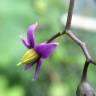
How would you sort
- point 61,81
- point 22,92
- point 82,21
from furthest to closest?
1. point 82,21
2. point 61,81
3. point 22,92

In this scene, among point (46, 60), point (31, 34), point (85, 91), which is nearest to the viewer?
point (85, 91)

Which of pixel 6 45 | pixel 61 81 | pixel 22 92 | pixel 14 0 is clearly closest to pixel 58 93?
pixel 61 81

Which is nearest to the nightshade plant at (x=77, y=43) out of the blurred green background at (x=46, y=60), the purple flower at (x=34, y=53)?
the purple flower at (x=34, y=53)

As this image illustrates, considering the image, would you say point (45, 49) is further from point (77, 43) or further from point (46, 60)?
point (46, 60)

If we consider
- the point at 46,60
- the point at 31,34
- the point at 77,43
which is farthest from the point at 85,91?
the point at 46,60

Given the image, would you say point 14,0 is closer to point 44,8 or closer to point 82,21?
point 44,8
